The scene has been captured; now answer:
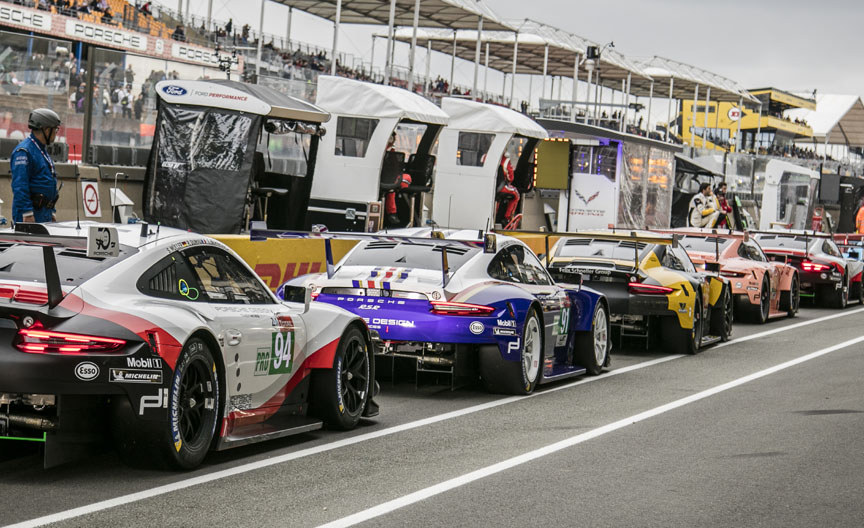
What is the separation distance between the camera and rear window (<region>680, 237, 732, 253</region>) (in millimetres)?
20375

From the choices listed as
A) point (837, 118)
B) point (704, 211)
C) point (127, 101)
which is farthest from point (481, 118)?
point (837, 118)

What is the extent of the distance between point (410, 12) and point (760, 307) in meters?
27.1

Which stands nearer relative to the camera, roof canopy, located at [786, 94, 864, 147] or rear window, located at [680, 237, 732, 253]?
rear window, located at [680, 237, 732, 253]

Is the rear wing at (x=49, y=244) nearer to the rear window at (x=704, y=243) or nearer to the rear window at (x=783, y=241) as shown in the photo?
the rear window at (x=704, y=243)

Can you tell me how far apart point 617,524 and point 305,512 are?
4.96 ft

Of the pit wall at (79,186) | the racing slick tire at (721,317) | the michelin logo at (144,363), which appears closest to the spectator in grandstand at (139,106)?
the pit wall at (79,186)

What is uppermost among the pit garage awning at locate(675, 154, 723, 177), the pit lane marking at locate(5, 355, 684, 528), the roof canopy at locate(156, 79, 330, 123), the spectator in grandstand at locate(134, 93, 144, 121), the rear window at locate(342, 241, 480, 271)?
the pit garage awning at locate(675, 154, 723, 177)

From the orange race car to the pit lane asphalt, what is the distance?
905 centimetres

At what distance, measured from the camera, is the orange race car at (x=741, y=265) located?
2020 cm

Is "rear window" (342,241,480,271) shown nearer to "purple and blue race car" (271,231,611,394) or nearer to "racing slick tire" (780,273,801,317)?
"purple and blue race car" (271,231,611,394)

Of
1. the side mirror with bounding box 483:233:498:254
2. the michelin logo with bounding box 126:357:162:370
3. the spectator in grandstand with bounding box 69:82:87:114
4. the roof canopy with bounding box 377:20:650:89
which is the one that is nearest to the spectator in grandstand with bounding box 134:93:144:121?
the spectator in grandstand with bounding box 69:82:87:114

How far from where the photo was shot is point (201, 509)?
19.4ft

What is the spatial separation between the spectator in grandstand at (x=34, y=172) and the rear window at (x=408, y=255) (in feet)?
9.08

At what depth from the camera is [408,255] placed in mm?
11016
